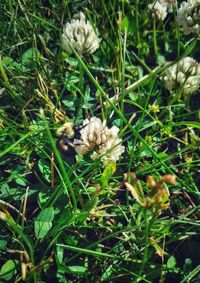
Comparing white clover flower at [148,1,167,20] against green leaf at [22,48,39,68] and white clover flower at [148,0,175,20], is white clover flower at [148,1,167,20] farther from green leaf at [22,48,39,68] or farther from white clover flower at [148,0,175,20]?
green leaf at [22,48,39,68]

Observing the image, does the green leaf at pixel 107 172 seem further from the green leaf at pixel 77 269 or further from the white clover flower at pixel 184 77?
the white clover flower at pixel 184 77

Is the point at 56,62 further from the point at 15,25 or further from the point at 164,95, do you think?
the point at 164,95

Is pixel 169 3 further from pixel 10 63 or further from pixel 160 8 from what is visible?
pixel 10 63

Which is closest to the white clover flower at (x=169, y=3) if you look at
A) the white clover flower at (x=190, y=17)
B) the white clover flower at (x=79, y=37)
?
the white clover flower at (x=190, y=17)

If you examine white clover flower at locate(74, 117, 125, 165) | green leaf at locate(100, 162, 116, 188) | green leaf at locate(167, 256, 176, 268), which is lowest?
green leaf at locate(167, 256, 176, 268)

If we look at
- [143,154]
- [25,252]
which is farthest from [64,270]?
[143,154]

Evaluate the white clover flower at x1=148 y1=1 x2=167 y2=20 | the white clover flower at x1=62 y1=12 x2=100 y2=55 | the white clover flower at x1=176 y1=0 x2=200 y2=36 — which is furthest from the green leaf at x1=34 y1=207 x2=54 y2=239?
the white clover flower at x1=148 y1=1 x2=167 y2=20

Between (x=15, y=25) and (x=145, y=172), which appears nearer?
(x=145, y=172)
